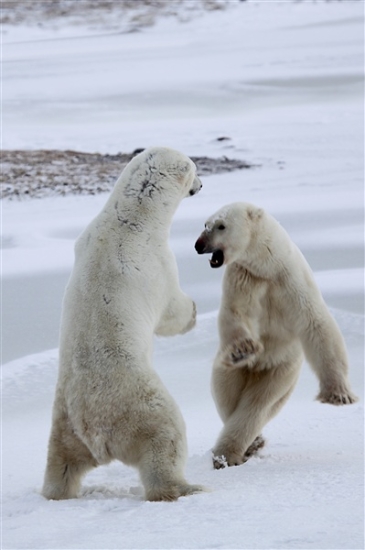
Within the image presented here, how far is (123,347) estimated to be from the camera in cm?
314

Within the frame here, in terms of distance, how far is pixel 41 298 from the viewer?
6160 mm

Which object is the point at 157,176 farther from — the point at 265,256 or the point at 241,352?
the point at 241,352

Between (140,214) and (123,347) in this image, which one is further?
(140,214)

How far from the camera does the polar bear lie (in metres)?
3.11

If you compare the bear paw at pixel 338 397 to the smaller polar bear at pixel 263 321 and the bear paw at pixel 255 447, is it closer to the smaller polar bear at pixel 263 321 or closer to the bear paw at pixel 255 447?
the smaller polar bear at pixel 263 321

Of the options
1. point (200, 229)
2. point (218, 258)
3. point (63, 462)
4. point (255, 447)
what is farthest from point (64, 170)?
point (63, 462)

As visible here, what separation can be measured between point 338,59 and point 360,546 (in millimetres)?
15127

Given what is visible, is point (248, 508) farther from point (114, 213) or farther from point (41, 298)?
point (41, 298)

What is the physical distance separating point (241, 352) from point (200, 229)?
4004 millimetres

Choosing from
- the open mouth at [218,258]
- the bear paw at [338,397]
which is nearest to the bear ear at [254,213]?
the open mouth at [218,258]

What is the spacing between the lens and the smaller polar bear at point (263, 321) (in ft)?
12.0

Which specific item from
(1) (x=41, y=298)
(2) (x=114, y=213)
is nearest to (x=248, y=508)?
(2) (x=114, y=213)

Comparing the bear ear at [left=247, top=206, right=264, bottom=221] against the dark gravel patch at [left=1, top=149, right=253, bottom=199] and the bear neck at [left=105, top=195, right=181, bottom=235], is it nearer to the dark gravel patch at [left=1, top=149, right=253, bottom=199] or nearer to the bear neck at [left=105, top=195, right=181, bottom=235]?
the bear neck at [left=105, top=195, right=181, bottom=235]

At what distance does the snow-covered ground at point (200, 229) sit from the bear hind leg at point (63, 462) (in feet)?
0.21
